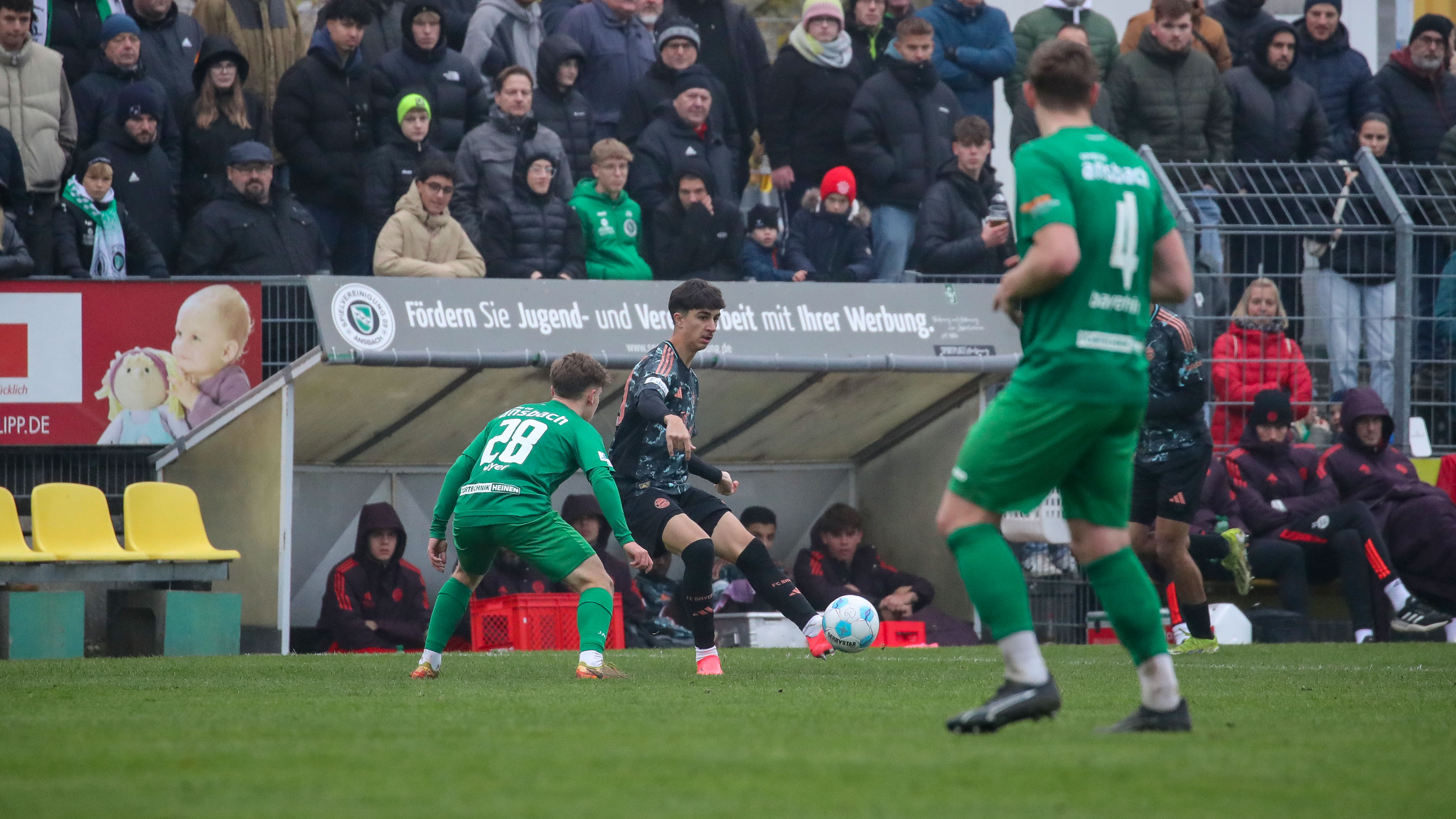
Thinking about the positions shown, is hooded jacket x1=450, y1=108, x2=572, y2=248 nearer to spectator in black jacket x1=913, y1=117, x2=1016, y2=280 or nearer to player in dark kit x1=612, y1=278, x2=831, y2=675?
spectator in black jacket x1=913, y1=117, x2=1016, y2=280

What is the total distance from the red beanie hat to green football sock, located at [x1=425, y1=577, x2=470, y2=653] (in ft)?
21.0

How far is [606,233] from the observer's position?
44.6ft

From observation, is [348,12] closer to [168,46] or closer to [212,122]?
[212,122]

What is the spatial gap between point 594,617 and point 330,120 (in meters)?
6.12

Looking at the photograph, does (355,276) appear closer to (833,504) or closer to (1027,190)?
(833,504)

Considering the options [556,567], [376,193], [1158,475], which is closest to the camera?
[556,567]

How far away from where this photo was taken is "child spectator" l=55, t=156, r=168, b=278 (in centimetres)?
1227

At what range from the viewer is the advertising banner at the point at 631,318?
462 inches

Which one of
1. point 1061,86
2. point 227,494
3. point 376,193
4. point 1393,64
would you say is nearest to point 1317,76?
point 1393,64

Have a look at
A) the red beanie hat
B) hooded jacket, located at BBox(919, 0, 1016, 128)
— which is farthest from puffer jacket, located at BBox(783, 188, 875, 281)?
hooded jacket, located at BBox(919, 0, 1016, 128)

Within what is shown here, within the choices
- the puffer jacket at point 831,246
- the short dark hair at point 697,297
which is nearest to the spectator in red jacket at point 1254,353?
the puffer jacket at point 831,246

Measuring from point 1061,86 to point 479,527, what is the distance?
4089 mm

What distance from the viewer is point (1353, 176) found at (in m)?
14.6

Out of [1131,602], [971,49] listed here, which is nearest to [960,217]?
[971,49]
